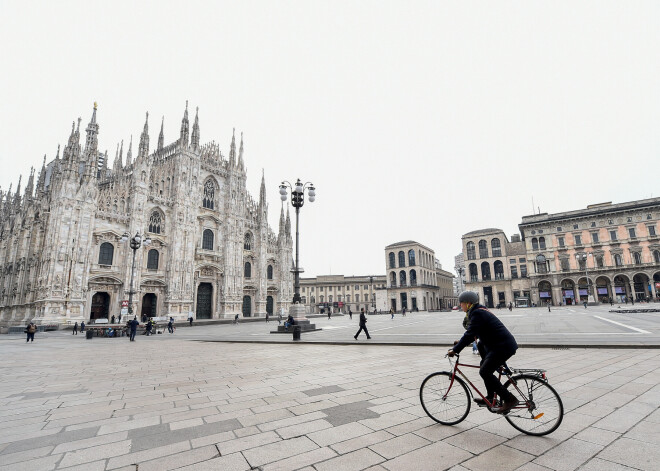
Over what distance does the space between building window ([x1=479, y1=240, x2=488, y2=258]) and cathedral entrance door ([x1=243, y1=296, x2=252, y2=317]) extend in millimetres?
51164

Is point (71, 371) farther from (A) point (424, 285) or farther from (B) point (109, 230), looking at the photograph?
(A) point (424, 285)

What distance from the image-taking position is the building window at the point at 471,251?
2800 inches

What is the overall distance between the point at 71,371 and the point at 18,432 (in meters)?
4.94

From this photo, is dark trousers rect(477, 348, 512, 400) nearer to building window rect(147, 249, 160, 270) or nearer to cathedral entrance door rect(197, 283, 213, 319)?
building window rect(147, 249, 160, 270)

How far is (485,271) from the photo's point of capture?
6962 cm

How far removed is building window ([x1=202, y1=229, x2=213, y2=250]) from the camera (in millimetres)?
39000

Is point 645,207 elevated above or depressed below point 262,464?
above

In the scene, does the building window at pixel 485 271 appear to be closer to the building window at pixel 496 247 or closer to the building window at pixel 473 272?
the building window at pixel 473 272

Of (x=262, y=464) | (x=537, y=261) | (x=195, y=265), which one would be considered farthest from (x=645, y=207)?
(x=262, y=464)

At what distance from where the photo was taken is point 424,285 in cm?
7262

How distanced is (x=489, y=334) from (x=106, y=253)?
35.1 meters

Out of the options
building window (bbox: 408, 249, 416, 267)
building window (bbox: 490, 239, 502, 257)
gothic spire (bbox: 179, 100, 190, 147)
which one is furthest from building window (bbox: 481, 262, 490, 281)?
gothic spire (bbox: 179, 100, 190, 147)

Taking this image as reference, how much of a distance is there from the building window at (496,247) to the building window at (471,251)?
3.74m

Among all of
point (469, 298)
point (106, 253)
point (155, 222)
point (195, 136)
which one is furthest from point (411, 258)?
point (469, 298)
